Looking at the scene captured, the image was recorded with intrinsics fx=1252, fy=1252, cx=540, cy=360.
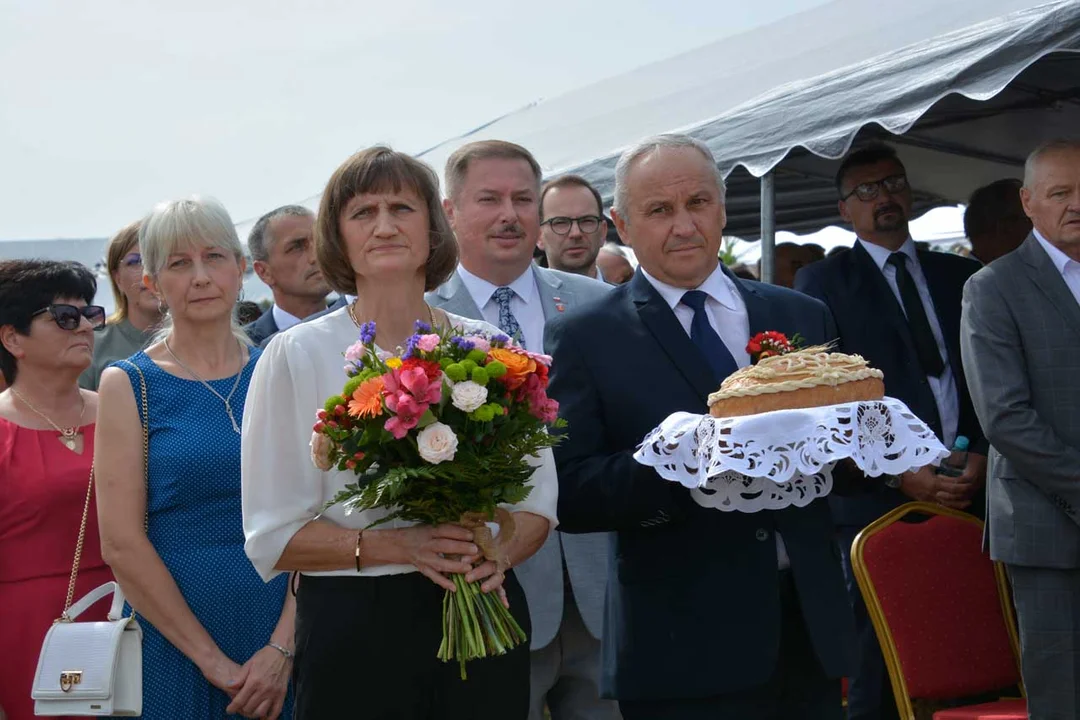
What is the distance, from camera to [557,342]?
3.37m

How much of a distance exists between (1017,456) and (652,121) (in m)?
5.23

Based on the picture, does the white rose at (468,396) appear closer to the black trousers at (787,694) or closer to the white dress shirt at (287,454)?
the white dress shirt at (287,454)

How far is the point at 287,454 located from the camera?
115 inches

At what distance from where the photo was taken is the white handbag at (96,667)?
3.60 metres

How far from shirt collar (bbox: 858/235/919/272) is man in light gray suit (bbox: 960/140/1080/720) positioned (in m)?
1.04

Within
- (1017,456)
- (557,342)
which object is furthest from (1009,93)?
(557,342)

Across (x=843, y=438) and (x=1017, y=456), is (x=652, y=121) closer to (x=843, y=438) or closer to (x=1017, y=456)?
(x=1017, y=456)

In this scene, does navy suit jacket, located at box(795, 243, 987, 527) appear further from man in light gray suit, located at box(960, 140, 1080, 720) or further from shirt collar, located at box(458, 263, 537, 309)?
shirt collar, located at box(458, 263, 537, 309)

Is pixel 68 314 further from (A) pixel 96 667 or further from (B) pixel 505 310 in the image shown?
(B) pixel 505 310

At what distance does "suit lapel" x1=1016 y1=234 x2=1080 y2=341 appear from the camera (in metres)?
4.41

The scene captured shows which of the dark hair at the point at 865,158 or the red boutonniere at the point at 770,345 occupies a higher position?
the dark hair at the point at 865,158

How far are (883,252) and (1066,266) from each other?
114 cm

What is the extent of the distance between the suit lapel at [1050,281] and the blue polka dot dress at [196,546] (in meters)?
2.84

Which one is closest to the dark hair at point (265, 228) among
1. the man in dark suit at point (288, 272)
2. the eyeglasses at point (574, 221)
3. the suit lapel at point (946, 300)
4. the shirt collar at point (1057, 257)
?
the man in dark suit at point (288, 272)
